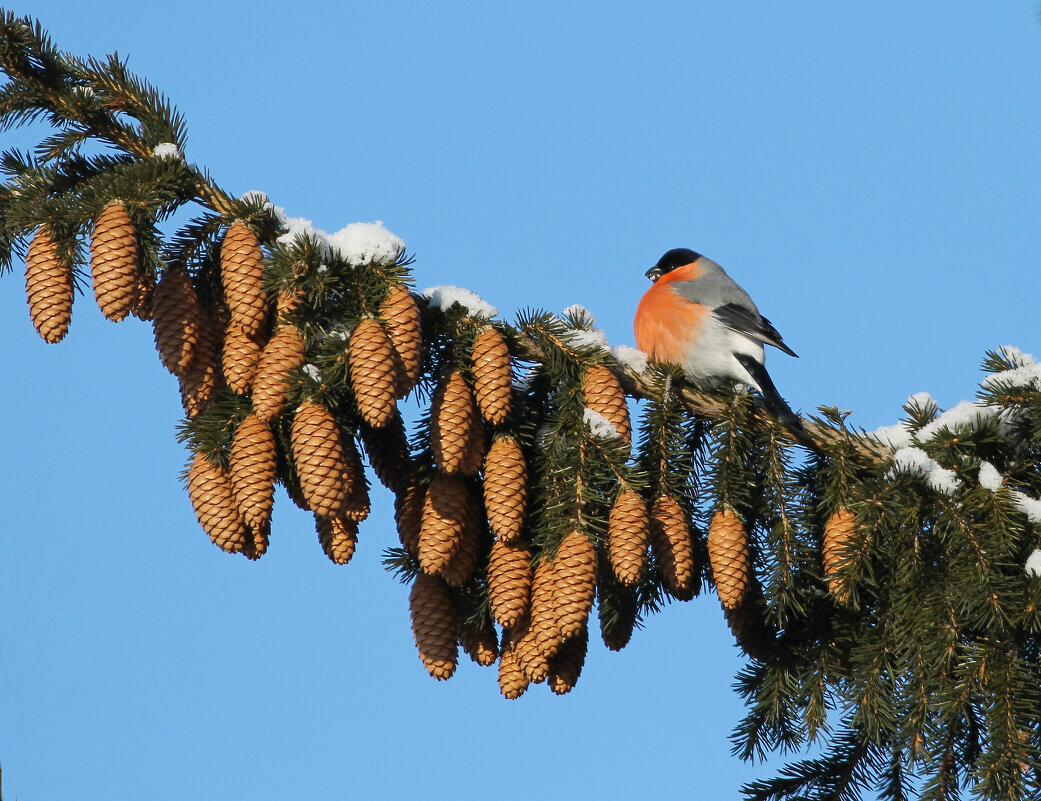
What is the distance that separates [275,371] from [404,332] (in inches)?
12.7

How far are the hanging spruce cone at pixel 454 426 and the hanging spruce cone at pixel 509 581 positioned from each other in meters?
0.22

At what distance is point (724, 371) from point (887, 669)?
179 centimetres

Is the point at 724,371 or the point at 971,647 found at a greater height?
the point at 724,371

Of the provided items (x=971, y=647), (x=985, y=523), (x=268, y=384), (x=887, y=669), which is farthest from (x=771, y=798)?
(x=268, y=384)

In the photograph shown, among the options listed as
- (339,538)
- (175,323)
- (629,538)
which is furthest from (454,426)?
(175,323)

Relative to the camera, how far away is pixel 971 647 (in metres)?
2.58

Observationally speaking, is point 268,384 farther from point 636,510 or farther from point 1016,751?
point 1016,751

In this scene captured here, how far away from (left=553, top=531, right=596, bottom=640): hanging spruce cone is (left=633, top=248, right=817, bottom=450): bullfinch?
143cm

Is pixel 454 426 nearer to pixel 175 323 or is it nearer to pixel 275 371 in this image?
pixel 275 371

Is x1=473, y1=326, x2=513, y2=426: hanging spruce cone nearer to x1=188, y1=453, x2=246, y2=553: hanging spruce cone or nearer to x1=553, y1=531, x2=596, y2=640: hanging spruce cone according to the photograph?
x1=553, y1=531, x2=596, y2=640: hanging spruce cone

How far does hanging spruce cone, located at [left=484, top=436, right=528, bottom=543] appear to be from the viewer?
8.38 feet

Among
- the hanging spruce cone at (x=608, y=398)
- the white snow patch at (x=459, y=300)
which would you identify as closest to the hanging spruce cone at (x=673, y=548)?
the hanging spruce cone at (x=608, y=398)

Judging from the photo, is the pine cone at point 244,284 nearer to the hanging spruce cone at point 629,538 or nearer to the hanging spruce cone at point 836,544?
the hanging spruce cone at point 629,538

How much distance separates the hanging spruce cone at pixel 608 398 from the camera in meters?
2.79
